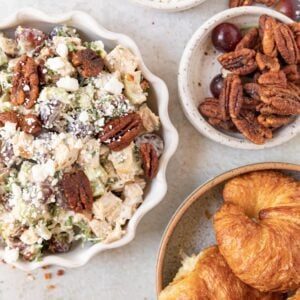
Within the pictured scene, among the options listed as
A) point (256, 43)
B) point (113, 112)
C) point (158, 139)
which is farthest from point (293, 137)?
point (113, 112)

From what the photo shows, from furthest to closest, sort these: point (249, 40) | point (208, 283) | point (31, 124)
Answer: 1. point (249, 40)
2. point (208, 283)
3. point (31, 124)

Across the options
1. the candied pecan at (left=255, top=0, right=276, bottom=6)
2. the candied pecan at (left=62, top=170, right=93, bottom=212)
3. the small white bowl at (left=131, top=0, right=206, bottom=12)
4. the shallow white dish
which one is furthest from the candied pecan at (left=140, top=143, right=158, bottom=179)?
the candied pecan at (left=255, top=0, right=276, bottom=6)

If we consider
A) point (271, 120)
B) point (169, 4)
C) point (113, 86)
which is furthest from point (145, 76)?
point (271, 120)

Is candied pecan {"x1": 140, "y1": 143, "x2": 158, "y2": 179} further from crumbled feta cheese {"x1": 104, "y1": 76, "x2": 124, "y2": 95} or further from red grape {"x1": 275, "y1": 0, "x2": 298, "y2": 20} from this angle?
red grape {"x1": 275, "y1": 0, "x2": 298, "y2": 20}

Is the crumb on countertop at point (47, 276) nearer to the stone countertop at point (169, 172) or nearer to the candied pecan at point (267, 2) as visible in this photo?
the stone countertop at point (169, 172)

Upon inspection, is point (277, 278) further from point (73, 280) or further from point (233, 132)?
point (73, 280)

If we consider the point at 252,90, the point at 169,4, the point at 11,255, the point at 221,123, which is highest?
the point at 169,4

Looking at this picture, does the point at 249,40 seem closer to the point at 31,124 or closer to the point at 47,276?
the point at 31,124
